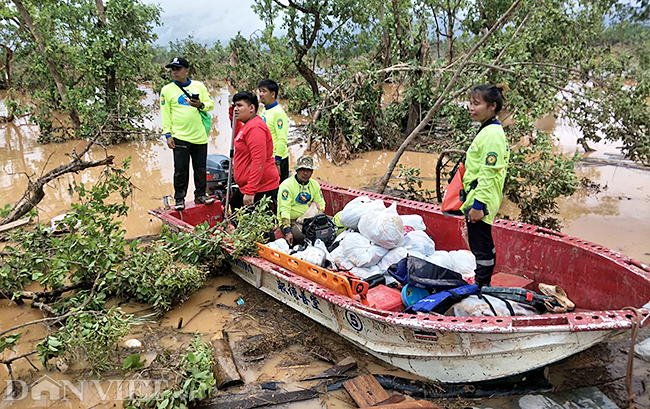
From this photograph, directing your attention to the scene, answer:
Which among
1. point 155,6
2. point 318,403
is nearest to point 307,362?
point 318,403

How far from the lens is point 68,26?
9539 millimetres

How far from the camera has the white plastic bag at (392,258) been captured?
12.5ft

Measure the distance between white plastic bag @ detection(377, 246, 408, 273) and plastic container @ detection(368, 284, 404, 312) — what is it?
284 mm

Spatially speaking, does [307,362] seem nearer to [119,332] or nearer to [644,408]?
[119,332]

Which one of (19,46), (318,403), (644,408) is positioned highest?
(19,46)

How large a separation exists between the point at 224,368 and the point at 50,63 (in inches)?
389

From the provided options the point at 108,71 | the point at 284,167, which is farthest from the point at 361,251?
the point at 108,71

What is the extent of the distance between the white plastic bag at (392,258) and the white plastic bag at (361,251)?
40 mm

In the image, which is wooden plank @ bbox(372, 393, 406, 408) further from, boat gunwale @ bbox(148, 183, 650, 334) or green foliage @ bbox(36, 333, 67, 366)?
green foliage @ bbox(36, 333, 67, 366)

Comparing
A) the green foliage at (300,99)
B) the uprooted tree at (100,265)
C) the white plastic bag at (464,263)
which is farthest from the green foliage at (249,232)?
the green foliage at (300,99)

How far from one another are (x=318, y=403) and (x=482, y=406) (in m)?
1.07

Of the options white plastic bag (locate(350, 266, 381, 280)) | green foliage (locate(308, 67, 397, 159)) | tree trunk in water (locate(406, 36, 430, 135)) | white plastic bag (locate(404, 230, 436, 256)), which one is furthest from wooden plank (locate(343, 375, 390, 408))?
tree trunk in water (locate(406, 36, 430, 135))

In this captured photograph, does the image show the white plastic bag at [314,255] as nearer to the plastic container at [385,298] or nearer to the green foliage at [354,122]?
the plastic container at [385,298]

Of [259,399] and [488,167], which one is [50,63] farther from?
[488,167]
